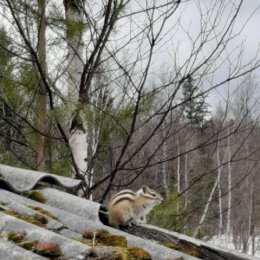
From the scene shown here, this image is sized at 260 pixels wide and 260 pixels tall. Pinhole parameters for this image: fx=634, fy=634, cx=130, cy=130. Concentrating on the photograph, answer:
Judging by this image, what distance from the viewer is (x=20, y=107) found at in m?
7.69

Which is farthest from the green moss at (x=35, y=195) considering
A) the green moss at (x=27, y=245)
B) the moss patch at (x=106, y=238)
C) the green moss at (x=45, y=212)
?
the green moss at (x=27, y=245)

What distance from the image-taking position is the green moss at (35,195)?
3.78 metres

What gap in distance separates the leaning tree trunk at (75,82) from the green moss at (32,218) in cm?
391

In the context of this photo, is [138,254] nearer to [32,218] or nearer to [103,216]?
[32,218]

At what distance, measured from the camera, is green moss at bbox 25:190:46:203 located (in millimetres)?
3775

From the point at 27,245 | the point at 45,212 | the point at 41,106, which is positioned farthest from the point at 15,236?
the point at 41,106

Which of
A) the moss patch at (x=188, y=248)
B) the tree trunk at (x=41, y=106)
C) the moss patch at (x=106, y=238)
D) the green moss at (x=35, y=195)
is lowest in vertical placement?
the moss patch at (x=188, y=248)

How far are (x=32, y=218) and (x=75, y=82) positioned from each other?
170 inches

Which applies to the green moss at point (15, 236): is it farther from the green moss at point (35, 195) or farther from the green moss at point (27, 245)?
the green moss at point (35, 195)

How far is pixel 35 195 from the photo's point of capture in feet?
12.5

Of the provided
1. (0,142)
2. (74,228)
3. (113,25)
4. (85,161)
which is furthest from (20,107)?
(74,228)

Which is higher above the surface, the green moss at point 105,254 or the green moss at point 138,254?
the green moss at point 105,254

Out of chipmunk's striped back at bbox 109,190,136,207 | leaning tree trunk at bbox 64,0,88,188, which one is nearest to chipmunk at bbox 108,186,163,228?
chipmunk's striped back at bbox 109,190,136,207

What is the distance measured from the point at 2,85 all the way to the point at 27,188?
12.1ft
